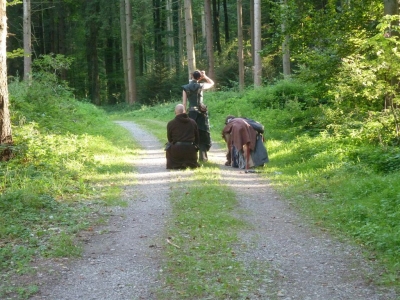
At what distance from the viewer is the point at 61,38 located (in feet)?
142

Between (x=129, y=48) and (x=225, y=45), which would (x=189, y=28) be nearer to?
(x=129, y=48)

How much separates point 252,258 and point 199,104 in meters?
7.17

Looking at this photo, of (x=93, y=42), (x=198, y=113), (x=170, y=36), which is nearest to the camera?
(x=198, y=113)

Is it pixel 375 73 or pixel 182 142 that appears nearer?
pixel 375 73

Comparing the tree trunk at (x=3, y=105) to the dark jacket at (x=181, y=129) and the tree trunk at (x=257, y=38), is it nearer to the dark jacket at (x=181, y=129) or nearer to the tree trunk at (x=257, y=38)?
the dark jacket at (x=181, y=129)

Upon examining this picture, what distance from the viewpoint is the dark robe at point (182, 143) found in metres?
11.9

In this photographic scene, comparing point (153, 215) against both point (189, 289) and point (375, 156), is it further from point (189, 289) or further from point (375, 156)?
point (375, 156)

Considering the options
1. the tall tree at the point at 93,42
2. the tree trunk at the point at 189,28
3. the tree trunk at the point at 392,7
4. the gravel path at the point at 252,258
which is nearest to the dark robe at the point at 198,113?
the gravel path at the point at 252,258

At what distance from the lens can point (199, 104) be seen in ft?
42.0

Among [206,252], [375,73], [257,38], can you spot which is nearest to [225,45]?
[257,38]

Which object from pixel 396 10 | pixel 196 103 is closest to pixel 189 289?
pixel 196 103

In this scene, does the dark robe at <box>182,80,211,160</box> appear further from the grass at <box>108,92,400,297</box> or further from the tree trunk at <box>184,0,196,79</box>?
the tree trunk at <box>184,0,196,79</box>

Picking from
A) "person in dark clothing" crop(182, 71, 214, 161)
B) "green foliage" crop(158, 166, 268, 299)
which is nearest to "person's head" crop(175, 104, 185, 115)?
"person in dark clothing" crop(182, 71, 214, 161)

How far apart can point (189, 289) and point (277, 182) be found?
560 cm
